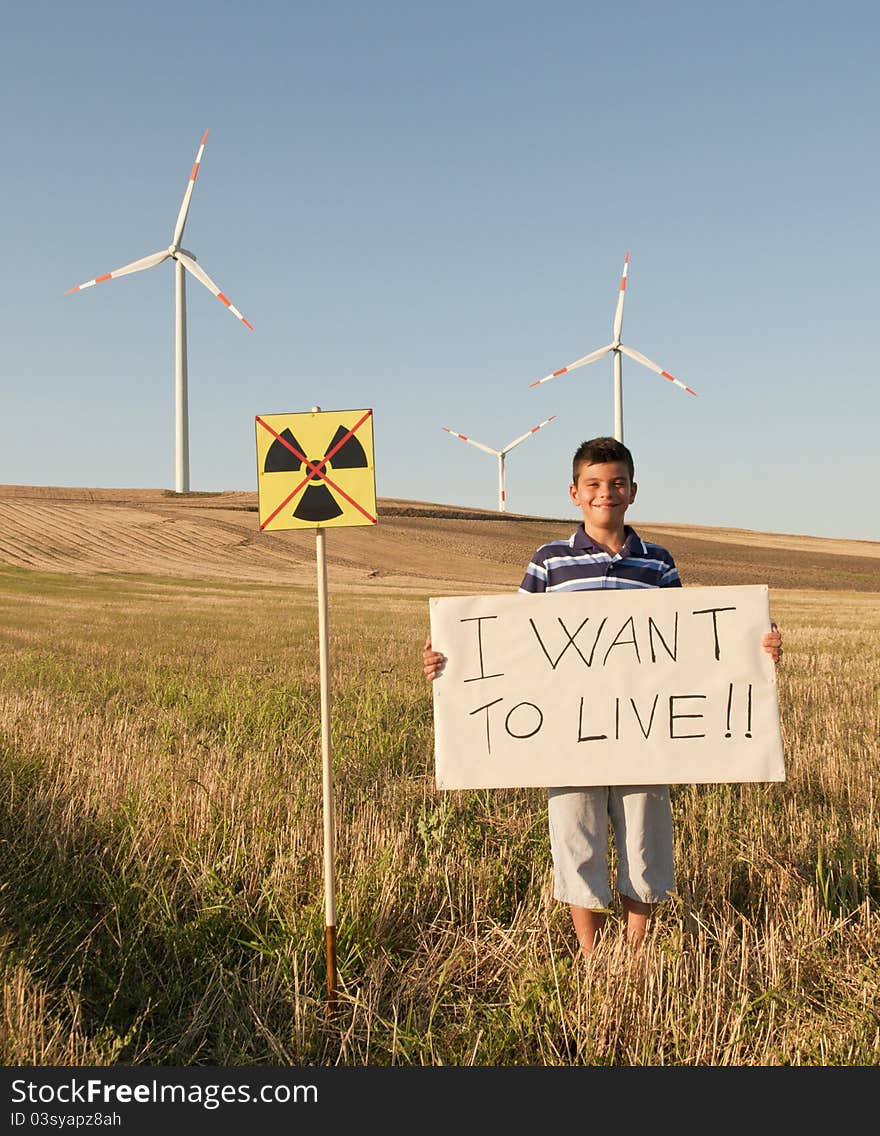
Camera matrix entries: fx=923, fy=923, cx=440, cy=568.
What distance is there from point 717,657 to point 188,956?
9.08 ft

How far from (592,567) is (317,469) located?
1.32 m

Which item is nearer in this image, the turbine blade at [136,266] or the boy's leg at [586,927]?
the boy's leg at [586,927]

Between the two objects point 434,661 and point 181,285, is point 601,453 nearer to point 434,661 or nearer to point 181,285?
point 434,661

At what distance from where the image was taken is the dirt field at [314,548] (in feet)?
155

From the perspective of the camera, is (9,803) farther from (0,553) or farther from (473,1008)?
(0,553)

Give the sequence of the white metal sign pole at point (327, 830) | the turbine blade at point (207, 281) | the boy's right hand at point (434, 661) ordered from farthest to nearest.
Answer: the turbine blade at point (207, 281) → the boy's right hand at point (434, 661) → the white metal sign pole at point (327, 830)

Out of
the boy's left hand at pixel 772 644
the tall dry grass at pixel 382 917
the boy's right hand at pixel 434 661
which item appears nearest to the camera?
the tall dry grass at pixel 382 917

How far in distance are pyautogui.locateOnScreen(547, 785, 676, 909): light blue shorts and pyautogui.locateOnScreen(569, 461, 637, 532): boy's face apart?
3.93 ft

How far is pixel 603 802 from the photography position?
4.14 metres

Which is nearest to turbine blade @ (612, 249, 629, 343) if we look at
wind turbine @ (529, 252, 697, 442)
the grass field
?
wind turbine @ (529, 252, 697, 442)

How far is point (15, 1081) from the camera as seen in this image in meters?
3.00

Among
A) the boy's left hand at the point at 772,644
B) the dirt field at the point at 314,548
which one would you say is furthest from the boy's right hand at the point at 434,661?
the dirt field at the point at 314,548

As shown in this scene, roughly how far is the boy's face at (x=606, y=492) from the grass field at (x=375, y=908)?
1836 mm

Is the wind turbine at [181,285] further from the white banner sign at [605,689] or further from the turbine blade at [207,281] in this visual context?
the white banner sign at [605,689]
